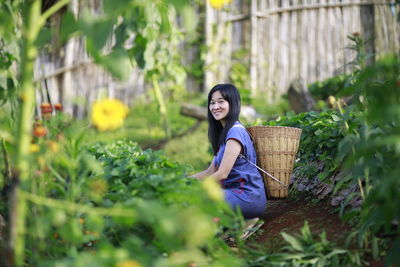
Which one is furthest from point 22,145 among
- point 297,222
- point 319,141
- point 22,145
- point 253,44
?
point 253,44

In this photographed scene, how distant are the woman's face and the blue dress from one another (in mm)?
205

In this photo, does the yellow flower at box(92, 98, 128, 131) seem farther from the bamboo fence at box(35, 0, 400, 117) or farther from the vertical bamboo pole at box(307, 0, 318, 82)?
the vertical bamboo pole at box(307, 0, 318, 82)

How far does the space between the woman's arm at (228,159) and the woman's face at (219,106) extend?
30cm

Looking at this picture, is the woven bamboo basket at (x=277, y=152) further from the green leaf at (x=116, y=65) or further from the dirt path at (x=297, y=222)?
the green leaf at (x=116, y=65)

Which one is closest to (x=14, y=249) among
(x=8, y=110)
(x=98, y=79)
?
(x=8, y=110)

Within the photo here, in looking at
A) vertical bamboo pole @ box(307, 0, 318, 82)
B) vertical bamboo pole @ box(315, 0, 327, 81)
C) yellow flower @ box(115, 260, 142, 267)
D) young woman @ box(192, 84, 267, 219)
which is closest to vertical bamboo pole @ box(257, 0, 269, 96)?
vertical bamboo pole @ box(307, 0, 318, 82)

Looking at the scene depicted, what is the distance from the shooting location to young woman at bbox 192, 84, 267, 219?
116 inches

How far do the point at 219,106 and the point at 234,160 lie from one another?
46 cm

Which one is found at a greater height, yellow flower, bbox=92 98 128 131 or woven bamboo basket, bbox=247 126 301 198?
yellow flower, bbox=92 98 128 131

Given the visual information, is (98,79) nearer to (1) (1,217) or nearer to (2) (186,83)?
(2) (186,83)

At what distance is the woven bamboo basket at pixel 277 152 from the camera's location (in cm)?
312

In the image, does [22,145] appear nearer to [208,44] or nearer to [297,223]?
[297,223]

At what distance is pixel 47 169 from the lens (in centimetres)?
195

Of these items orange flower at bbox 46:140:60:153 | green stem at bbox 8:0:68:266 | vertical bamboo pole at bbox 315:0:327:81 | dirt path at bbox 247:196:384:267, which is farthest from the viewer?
vertical bamboo pole at bbox 315:0:327:81
